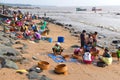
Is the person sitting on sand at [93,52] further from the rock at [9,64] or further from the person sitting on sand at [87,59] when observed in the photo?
the rock at [9,64]

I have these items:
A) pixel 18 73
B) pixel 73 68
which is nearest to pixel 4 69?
pixel 18 73

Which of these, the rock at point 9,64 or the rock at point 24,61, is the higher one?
the rock at point 9,64

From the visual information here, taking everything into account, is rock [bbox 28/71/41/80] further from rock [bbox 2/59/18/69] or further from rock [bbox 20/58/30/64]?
rock [bbox 20/58/30/64]

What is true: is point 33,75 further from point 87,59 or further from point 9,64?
point 87,59

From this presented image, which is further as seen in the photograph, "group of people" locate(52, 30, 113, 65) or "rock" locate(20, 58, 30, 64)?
"group of people" locate(52, 30, 113, 65)

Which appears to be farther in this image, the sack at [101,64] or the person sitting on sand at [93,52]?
the person sitting on sand at [93,52]

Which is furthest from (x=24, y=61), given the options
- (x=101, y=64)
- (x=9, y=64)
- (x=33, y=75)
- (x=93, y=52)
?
(x=93, y=52)

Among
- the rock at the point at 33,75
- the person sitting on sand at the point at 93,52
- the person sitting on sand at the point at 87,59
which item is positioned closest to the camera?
the rock at the point at 33,75

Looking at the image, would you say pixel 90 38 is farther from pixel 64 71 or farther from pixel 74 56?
pixel 64 71

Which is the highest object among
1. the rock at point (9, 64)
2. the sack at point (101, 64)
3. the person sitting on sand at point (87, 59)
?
the rock at point (9, 64)

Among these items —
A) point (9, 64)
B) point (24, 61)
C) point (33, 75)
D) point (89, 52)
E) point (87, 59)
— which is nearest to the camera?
point (33, 75)

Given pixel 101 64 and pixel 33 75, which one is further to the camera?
pixel 101 64

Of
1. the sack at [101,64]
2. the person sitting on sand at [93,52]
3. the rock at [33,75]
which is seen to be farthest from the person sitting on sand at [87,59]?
the rock at [33,75]

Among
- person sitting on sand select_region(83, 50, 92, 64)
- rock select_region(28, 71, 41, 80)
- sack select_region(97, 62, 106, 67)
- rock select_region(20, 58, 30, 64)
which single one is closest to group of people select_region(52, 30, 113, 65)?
person sitting on sand select_region(83, 50, 92, 64)
